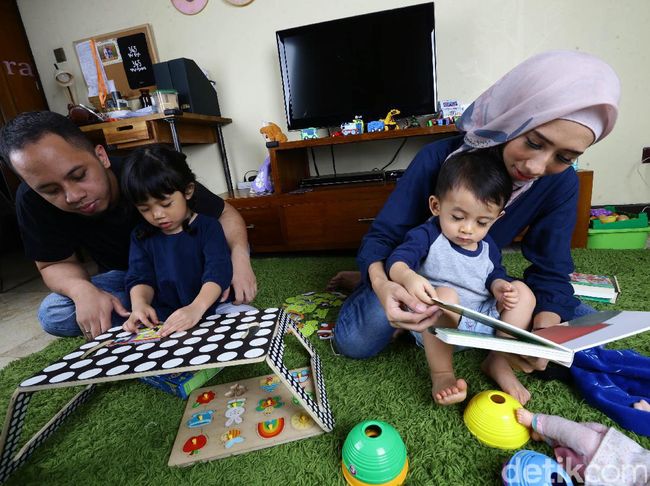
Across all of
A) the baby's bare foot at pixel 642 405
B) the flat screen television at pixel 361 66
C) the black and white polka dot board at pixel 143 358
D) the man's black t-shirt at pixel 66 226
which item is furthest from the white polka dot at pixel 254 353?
the flat screen television at pixel 361 66

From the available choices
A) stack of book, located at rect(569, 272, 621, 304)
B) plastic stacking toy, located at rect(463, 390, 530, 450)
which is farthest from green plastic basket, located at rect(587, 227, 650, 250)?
plastic stacking toy, located at rect(463, 390, 530, 450)

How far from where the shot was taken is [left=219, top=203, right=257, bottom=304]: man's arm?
94 cm

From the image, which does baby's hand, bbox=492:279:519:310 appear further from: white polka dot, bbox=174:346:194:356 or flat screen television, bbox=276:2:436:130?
flat screen television, bbox=276:2:436:130

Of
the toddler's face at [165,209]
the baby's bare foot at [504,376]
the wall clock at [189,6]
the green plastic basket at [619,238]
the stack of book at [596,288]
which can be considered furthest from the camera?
the wall clock at [189,6]

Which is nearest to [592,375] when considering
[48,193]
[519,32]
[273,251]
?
[48,193]

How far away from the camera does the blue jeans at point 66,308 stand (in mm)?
1008

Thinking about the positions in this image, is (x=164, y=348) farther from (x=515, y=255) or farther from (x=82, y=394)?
(x=515, y=255)

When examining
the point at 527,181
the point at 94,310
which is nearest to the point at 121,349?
the point at 94,310

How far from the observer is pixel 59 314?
39.8 inches

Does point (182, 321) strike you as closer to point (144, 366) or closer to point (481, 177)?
point (144, 366)

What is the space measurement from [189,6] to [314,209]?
143 centimetres

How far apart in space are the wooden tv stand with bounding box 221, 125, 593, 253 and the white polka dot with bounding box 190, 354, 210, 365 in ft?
3.84

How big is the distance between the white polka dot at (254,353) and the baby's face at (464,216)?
0.45 metres

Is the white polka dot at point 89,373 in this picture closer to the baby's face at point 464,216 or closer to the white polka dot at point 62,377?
the white polka dot at point 62,377
